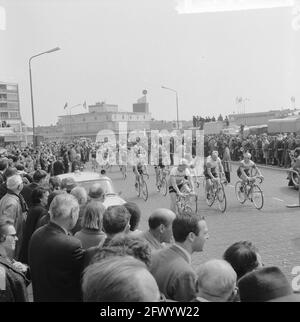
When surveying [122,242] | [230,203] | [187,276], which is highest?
[122,242]

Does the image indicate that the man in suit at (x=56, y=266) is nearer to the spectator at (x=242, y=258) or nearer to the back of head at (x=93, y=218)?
the back of head at (x=93, y=218)

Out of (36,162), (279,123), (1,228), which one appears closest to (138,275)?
(1,228)

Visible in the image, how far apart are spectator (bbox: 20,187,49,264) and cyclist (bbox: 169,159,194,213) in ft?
18.1

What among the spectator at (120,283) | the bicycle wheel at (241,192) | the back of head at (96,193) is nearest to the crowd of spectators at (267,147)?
the bicycle wheel at (241,192)

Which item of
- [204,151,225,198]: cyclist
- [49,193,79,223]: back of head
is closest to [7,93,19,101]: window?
[204,151,225,198]: cyclist

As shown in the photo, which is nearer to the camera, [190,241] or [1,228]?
[190,241]

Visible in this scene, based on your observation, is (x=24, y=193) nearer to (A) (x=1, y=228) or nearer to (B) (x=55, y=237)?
(A) (x=1, y=228)

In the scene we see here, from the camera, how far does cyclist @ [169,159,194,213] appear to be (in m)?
11.4

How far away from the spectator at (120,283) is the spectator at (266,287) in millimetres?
813

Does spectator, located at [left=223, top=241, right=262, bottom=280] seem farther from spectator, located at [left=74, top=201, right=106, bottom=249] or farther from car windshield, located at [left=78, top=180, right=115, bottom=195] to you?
car windshield, located at [left=78, top=180, right=115, bottom=195]

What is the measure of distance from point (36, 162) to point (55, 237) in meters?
17.9

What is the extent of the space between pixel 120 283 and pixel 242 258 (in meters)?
1.75

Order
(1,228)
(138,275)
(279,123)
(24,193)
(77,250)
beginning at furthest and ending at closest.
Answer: (279,123) → (24,193) → (1,228) → (77,250) → (138,275)

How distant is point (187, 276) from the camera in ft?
10.3
